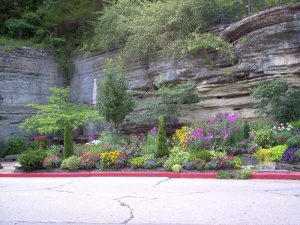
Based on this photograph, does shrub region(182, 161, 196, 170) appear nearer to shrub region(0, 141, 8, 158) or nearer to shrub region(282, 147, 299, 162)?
shrub region(282, 147, 299, 162)

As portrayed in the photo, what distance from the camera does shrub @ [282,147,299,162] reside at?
11859 mm

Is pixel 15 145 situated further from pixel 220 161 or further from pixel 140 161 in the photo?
pixel 220 161

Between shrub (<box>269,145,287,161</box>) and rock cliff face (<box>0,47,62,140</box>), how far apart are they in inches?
638

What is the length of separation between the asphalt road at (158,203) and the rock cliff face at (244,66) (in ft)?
25.1

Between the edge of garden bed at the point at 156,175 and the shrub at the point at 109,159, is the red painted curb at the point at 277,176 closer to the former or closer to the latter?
the edge of garden bed at the point at 156,175

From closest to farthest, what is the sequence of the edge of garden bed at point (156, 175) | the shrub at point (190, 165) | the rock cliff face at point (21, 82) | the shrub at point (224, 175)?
the edge of garden bed at point (156, 175), the shrub at point (224, 175), the shrub at point (190, 165), the rock cliff face at point (21, 82)

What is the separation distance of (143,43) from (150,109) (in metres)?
4.21

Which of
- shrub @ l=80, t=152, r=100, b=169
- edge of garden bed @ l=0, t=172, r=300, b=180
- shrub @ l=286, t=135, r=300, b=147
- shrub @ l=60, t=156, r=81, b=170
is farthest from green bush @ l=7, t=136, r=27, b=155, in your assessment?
shrub @ l=286, t=135, r=300, b=147

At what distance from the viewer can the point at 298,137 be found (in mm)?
12688

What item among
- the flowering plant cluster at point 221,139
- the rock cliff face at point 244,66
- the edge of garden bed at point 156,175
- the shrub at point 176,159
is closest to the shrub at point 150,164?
the shrub at point 176,159

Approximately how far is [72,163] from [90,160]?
698mm

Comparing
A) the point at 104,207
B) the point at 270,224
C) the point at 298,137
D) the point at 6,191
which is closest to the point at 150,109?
the point at 298,137

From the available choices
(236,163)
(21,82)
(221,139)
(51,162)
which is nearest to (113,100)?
(51,162)

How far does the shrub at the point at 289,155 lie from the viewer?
11.9m
